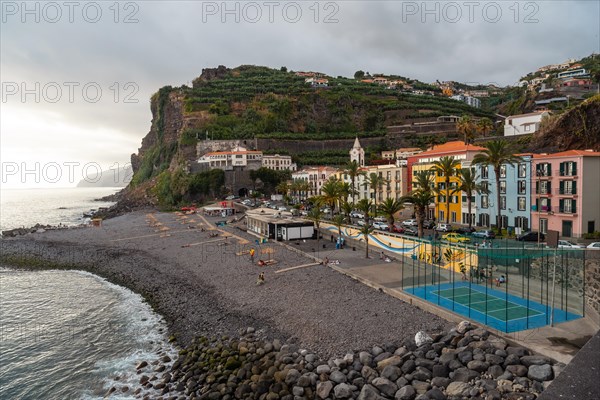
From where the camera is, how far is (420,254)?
2452 cm

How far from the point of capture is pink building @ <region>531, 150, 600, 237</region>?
32.2 meters

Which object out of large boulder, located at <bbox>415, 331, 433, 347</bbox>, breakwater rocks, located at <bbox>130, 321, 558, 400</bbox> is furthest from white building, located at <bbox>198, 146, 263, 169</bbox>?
large boulder, located at <bbox>415, 331, 433, 347</bbox>

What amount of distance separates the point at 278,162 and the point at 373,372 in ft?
278

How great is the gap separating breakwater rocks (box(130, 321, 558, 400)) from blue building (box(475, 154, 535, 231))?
2682 centimetres

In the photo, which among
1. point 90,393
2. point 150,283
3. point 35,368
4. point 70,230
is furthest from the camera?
point 70,230

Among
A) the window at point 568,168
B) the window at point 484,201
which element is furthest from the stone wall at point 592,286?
the window at point 484,201

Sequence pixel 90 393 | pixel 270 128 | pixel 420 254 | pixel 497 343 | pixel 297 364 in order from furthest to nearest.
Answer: pixel 270 128 < pixel 420 254 < pixel 90 393 < pixel 297 364 < pixel 497 343

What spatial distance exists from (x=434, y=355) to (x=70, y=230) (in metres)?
63.6

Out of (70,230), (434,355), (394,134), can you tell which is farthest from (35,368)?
(394,134)

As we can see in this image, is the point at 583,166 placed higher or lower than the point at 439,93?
lower

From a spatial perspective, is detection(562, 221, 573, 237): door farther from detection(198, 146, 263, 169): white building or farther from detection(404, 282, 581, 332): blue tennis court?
detection(198, 146, 263, 169): white building

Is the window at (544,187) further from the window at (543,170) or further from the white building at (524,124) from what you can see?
the white building at (524,124)

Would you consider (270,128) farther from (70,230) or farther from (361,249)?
(361,249)

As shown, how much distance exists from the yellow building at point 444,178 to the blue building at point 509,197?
2688 mm
